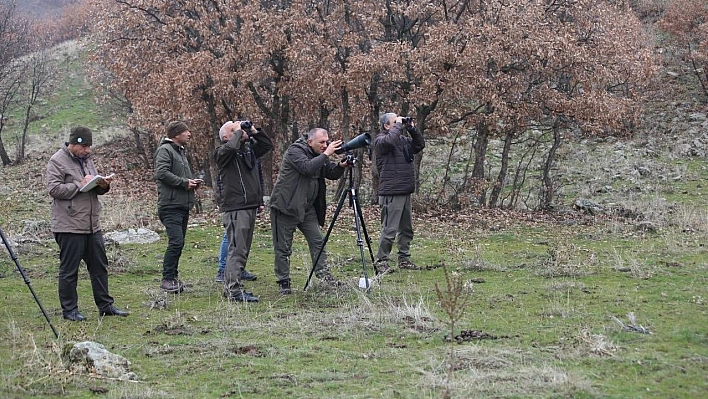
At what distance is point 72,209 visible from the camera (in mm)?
7277

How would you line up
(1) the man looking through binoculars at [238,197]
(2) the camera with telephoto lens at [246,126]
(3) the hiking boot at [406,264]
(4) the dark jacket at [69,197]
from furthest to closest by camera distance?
(3) the hiking boot at [406,264] < (1) the man looking through binoculars at [238,197] < (2) the camera with telephoto lens at [246,126] < (4) the dark jacket at [69,197]

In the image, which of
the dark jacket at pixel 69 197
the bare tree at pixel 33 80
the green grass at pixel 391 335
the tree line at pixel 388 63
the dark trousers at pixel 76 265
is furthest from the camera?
the bare tree at pixel 33 80

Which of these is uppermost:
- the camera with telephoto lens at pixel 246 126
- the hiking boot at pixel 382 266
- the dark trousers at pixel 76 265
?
the camera with telephoto lens at pixel 246 126

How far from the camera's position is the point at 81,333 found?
20.3 feet

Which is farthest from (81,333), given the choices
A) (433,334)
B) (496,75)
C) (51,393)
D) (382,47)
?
(496,75)

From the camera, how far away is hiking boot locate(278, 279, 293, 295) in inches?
342

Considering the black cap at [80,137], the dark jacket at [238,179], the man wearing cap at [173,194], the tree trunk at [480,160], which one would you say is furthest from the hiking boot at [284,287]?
the tree trunk at [480,160]

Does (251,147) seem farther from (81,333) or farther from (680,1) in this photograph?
(680,1)

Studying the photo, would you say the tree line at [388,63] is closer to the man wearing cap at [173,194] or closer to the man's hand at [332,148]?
the man wearing cap at [173,194]

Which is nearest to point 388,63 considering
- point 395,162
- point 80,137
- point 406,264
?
point 395,162

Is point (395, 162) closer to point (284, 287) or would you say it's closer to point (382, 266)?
point (382, 266)

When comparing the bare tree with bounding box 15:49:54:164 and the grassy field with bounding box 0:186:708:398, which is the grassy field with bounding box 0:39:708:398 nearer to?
the grassy field with bounding box 0:186:708:398

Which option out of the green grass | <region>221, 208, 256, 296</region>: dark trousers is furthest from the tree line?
<region>221, 208, 256, 296</region>: dark trousers

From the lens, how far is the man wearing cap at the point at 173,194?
8711 mm
